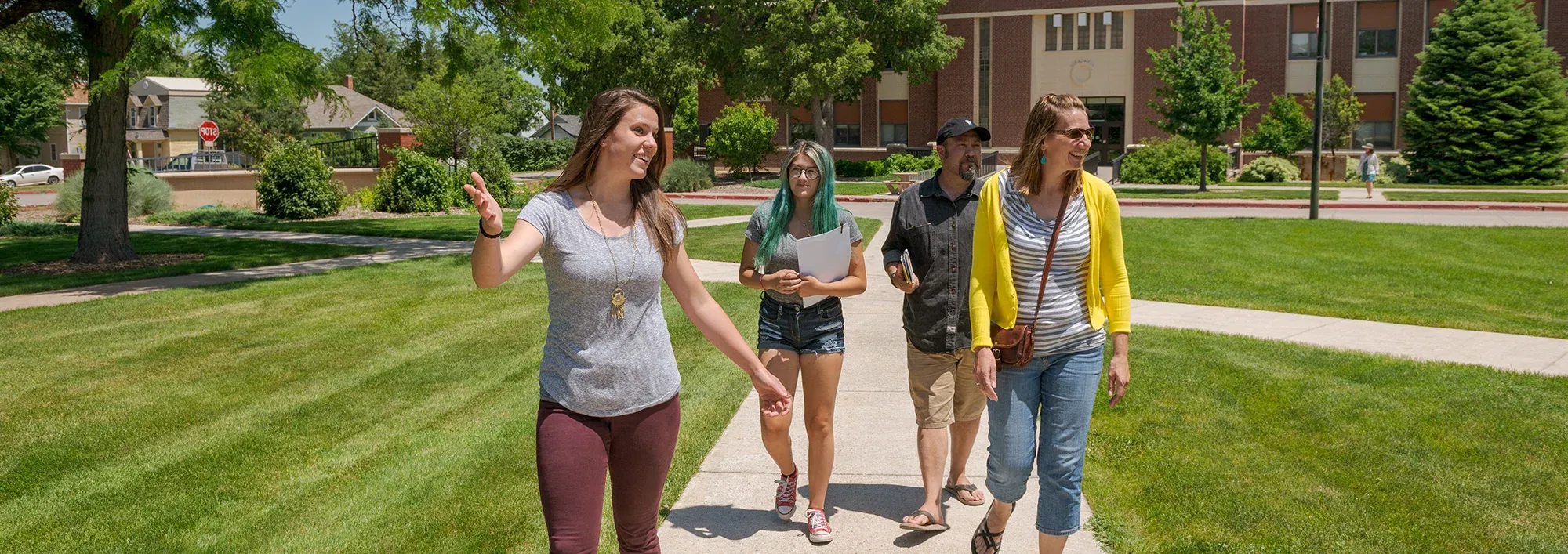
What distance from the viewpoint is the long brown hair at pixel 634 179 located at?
3410 mm

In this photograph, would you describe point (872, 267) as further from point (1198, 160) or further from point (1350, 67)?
point (1350, 67)

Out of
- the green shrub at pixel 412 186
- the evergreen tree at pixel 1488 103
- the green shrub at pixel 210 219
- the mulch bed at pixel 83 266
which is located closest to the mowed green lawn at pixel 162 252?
the mulch bed at pixel 83 266

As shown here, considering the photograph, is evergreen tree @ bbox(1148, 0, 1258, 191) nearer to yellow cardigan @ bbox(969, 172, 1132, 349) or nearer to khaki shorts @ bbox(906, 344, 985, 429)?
khaki shorts @ bbox(906, 344, 985, 429)

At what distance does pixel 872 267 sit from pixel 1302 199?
16.7 m

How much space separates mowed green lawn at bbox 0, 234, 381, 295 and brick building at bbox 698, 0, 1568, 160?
101ft

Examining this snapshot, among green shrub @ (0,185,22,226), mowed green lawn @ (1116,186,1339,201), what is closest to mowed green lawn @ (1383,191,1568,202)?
mowed green lawn @ (1116,186,1339,201)

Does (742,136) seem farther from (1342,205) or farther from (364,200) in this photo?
(1342,205)

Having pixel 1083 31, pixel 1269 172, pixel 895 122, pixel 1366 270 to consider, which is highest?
pixel 1083 31

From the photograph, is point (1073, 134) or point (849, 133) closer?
point (1073, 134)

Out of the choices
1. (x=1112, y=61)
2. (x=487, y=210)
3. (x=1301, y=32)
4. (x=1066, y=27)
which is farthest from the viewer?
(x=1066, y=27)

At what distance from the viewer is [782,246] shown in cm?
485

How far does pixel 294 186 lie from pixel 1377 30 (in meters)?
37.7

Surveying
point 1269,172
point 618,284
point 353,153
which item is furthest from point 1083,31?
point 618,284

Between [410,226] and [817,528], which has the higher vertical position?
[410,226]
